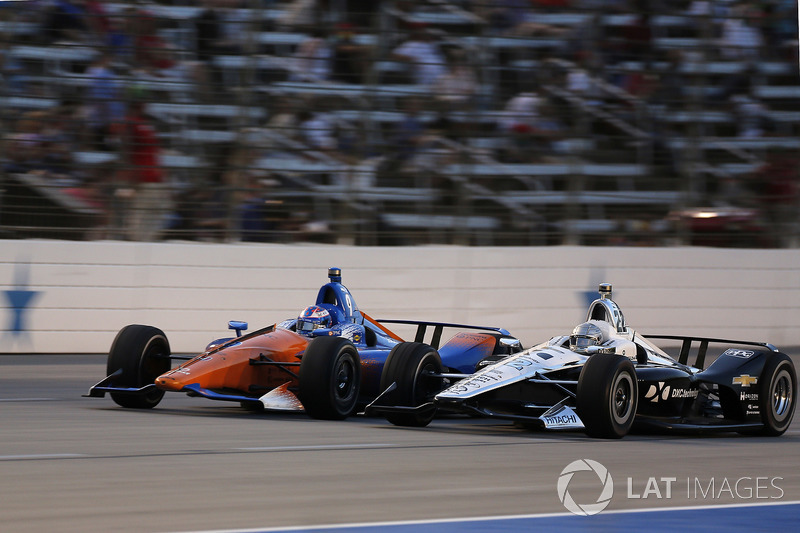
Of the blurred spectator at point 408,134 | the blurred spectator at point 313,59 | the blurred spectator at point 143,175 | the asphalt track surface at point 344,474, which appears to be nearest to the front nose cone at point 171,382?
the asphalt track surface at point 344,474

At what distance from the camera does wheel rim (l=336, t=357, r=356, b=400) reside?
8.77 meters

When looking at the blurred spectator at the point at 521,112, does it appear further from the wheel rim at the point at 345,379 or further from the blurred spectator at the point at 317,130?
the wheel rim at the point at 345,379

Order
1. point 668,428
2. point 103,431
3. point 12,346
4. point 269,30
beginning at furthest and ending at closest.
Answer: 1. point 269,30
2. point 12,346
3. point 668,428
4. point 103,431

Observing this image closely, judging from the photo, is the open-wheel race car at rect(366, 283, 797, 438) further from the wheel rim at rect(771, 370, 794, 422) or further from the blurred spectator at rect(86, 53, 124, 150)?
the blurred spectator at rect(86, 53, 124, 150)

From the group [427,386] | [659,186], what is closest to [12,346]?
[427,386]

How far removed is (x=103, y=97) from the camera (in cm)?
1478

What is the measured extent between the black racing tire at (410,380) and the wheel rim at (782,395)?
2.58m

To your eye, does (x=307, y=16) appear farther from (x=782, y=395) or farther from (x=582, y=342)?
(x=782, y=395)

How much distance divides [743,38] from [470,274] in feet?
20.0

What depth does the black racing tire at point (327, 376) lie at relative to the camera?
333 inches

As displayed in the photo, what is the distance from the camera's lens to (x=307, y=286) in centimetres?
1452

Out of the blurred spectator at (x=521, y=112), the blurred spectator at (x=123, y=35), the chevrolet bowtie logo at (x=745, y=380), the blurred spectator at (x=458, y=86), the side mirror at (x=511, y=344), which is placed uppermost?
the blurred spectator at (x=123, y=35)

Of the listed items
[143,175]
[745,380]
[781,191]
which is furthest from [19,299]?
[781,191]

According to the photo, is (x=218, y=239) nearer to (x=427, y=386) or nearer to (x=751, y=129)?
(x=427, y=386)
